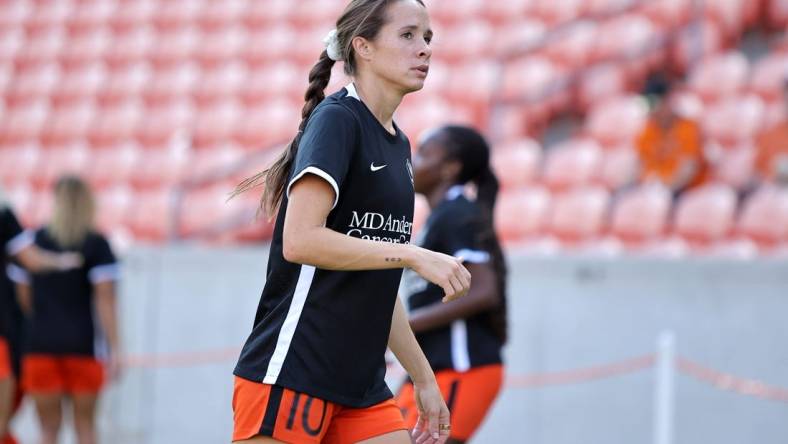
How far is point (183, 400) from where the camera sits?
9.97 meters

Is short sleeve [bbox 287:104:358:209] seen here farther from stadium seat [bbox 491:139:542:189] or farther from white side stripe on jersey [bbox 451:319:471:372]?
stadium seat [bbox 491:139:542:189]

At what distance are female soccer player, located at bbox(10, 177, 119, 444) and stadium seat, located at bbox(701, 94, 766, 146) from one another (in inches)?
196

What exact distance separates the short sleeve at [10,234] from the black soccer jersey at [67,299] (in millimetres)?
1384

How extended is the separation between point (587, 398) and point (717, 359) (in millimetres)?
969

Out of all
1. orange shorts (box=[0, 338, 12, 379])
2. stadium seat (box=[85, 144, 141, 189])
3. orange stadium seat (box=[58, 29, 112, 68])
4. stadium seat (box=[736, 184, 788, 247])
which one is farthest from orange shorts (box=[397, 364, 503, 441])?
orange stadium seat (box=[58, 29, 112, 68])

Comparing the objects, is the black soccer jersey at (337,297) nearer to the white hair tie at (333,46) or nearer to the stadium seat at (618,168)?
the white hair tie at (333,46)

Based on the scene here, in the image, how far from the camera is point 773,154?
8.62m

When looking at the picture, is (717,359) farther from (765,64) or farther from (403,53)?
(403,53)

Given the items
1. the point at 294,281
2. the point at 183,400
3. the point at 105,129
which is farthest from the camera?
the point at 105,129

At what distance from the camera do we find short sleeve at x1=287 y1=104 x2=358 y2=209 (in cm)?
307

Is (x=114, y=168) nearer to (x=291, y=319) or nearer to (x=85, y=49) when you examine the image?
(x=85, y=49)

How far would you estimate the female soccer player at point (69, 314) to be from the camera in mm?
7957

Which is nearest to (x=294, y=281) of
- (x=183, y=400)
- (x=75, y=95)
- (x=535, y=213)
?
(x=535, y=213)


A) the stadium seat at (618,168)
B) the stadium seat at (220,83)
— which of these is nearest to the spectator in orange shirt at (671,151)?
the stadium seat at (618,168)
